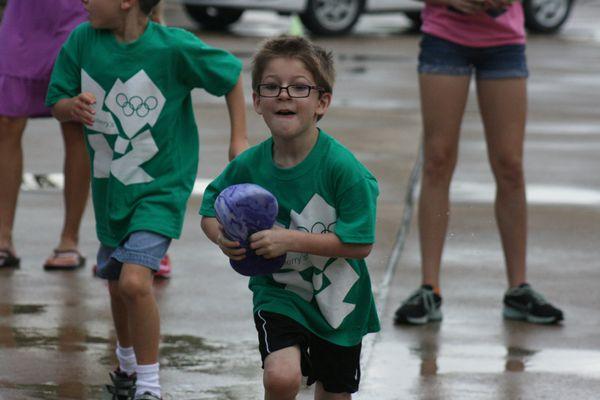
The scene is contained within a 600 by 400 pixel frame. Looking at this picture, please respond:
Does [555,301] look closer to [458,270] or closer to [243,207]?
[458,270]

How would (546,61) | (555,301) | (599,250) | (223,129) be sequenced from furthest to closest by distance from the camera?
(546,61) → (223,129) → (599,250) → (555,301)

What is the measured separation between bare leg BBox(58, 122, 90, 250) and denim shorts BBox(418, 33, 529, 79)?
187 cm

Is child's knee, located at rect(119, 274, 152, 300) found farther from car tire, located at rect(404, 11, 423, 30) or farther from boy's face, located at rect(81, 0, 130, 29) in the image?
car tire, located at rect(404, 11, 423, 30)

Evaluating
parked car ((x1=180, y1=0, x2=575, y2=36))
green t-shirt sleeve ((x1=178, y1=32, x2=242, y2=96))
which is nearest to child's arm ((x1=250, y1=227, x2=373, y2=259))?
green t-shirt sleeve ((x1=178, y1=32, x2=242, y2=96))

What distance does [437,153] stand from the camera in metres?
6.13

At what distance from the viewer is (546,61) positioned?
51.2 feet

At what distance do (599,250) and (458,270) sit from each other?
35.5 inches

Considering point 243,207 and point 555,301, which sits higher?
point 243,207

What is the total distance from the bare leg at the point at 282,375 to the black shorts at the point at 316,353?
0.21 feet

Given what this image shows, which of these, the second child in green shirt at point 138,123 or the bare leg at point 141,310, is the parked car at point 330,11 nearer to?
the second child in green shirt at point 138,123

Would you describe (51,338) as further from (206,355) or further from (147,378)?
(147,378)

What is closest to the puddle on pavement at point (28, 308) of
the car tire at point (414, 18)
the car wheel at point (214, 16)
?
the car wheel at point (214, 16)

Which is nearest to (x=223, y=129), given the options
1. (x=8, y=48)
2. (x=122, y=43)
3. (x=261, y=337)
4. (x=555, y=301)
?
(x=8, y=48)

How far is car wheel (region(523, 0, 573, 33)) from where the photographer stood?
18.6 metres
